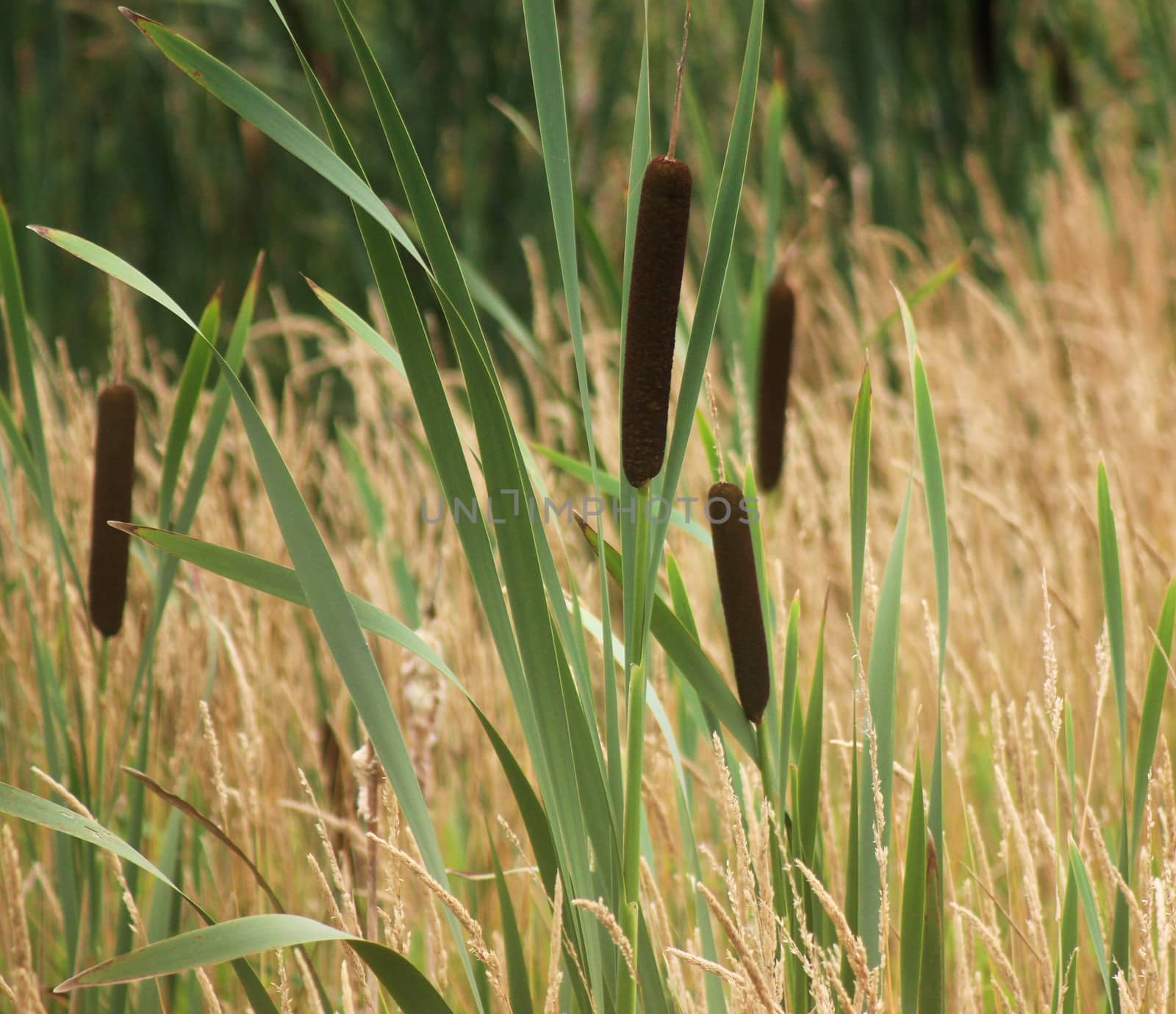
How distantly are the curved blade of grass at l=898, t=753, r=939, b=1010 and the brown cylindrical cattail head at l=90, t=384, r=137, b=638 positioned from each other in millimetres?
641

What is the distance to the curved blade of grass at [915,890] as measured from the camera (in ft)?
2.58

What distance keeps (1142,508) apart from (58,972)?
1906mm

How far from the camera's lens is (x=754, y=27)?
2.34ft

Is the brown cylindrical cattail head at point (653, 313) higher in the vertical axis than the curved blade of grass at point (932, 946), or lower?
higher

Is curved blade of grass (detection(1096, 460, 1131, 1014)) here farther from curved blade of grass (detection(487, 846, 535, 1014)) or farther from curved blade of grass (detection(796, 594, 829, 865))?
curved blade of grass (detection(487, 846, 535, 1014))

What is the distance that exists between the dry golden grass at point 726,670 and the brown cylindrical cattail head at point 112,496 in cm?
11

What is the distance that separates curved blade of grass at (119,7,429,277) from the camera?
2.26 feet

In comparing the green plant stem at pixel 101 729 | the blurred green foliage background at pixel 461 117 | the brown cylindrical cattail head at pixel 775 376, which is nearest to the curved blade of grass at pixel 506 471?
the green plant stem at pixel 101 729

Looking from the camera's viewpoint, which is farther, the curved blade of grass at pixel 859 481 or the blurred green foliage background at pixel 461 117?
the blurred green foliage background at pixel 461 117

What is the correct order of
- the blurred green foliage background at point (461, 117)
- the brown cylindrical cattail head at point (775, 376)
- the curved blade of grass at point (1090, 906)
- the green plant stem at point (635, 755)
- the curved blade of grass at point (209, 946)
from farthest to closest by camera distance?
1. the blurred green foliage background at point (461, 117)
2. the brown cylindrical cattail head at point (775, 376)
3. the curved blade of grass at point (1090, 906)
4. the green plant stem at point (635, 755)
5. the curved blade of grass at point (209, 946)

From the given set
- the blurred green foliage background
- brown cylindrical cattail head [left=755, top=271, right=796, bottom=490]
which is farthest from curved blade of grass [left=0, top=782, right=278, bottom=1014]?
the blurred green foliage background

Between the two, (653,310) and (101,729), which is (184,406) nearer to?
(101,729)

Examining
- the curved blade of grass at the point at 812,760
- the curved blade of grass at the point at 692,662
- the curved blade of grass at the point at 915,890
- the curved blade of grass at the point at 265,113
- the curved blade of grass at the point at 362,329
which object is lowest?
the curved blade of grass at the point at 915,890

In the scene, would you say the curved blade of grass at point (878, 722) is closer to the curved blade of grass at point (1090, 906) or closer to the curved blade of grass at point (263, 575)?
the curved blade of grass at point (1090, 906)
